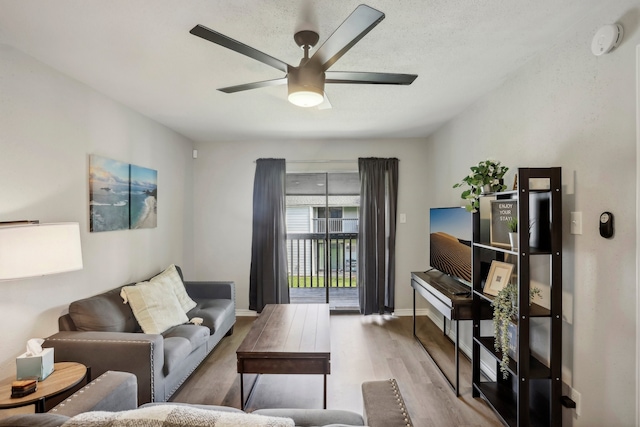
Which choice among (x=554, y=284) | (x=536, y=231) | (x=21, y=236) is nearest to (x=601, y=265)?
(x=554, y=284)

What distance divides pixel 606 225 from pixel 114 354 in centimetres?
305

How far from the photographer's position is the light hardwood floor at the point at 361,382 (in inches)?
94.4

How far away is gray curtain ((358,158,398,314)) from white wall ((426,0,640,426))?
2.31 meters

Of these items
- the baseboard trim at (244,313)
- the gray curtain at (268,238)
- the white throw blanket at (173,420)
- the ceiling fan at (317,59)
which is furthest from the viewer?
the baseboard trim at (244,313)

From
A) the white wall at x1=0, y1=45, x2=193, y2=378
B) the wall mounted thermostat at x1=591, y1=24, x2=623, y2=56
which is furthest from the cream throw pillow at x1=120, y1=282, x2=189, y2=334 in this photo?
the wall mounted thermostat at x1=591, y1=24, x2=623, y2=56

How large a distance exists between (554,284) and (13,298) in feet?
11.0

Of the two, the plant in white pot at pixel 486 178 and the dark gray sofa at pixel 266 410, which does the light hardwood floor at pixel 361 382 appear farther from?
the plant in white pot at pixel 486 178

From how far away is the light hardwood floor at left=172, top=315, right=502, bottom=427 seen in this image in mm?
2398

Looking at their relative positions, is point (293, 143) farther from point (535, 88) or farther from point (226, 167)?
point (535, 88)

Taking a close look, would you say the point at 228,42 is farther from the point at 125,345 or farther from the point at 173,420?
the point at 125,345

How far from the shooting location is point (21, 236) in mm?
1613

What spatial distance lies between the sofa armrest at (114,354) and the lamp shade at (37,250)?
65 centimetres

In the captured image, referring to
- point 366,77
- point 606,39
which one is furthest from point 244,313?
point 606,39

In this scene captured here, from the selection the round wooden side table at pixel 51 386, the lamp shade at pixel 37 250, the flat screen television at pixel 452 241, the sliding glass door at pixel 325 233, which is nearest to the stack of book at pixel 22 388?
the round wooden side table at pixel 51 386
